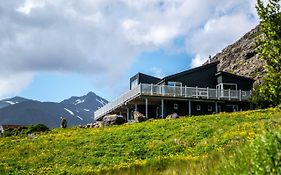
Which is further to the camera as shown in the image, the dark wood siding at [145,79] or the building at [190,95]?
the dark wood siding at [145,79]

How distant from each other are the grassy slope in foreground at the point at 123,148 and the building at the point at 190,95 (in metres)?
22.0

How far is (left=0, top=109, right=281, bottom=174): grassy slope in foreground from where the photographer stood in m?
25.3

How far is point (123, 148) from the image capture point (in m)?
30.9

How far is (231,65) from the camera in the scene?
4970 inches

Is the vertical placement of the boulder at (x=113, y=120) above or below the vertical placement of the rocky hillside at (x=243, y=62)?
below

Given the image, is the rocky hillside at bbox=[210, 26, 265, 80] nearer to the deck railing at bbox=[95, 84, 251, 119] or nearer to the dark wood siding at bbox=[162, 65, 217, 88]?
the dark wood siding at bbox=[162, 65, 217, 88]

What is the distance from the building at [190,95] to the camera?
209 ft

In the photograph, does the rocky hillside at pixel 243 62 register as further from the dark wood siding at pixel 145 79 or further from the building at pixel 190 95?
the dark wood siding at pixel 145 79

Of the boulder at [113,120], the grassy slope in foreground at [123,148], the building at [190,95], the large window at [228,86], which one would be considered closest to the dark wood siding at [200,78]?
the building at [190,95]

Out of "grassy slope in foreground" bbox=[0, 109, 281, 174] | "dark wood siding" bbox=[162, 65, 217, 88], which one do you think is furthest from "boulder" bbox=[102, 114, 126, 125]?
"dark wood siding" bbox=[162, 65, 217, 88]

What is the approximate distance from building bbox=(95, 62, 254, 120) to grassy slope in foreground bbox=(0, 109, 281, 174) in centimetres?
2200

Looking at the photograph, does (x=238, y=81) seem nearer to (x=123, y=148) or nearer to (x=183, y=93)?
(x=183, y=93)

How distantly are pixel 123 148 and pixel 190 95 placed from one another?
35318mm

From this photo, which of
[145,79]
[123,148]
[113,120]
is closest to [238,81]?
[145,79]
